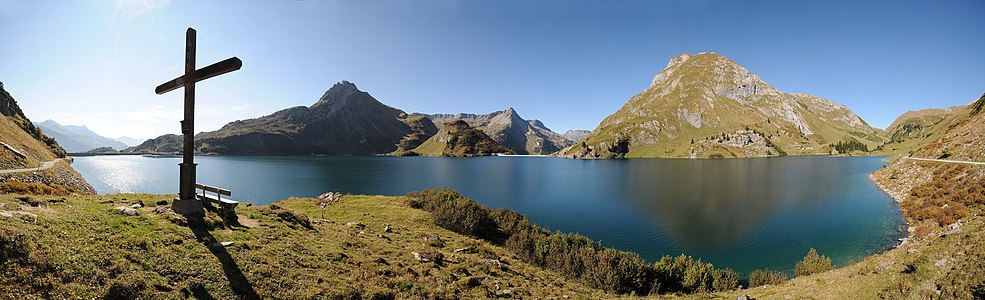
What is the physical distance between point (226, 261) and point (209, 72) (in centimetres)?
849

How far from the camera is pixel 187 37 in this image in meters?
16.1

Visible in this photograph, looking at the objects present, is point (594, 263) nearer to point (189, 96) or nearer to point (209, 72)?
point (209, 72)

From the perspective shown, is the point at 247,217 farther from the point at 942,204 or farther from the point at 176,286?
the point at 942,204

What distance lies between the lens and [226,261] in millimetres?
12961

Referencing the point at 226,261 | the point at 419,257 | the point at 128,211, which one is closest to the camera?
the point at 226,261

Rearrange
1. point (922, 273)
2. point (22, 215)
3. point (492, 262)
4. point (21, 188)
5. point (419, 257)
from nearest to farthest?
1. point (22, 215)
2. point (922, 273)
3. point (21, 188)
4. point (419, 257)
5. point (492, 262)

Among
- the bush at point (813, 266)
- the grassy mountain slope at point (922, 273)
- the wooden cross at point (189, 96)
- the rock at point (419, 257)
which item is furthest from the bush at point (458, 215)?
the bush at point (813, 266)

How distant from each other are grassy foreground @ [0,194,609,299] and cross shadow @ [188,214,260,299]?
1.6 inches

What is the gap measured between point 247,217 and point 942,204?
2986 inches

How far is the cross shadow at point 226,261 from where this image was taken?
38.2 feet

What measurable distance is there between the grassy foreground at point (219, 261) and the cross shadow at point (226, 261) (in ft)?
0.14

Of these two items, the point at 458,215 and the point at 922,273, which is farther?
the point at 458,215

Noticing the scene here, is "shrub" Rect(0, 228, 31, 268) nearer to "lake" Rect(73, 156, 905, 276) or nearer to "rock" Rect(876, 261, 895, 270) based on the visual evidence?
"rock" Rect(876, 261, 895, 270)

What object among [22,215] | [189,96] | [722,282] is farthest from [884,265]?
[22,215]
